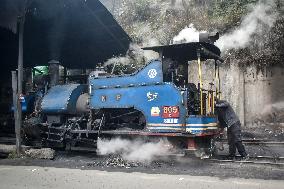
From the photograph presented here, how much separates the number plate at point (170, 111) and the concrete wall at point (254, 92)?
6956 mm

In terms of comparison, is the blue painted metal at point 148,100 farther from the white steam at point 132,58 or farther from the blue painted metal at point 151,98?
→ the white steam at point 132,58

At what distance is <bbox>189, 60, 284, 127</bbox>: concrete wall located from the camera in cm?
1462

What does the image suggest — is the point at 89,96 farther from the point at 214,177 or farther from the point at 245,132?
the point at 245,132

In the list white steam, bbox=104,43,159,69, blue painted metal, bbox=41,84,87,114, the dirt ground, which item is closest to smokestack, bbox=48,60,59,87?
blue painted metal, bbox=41,84,87,114

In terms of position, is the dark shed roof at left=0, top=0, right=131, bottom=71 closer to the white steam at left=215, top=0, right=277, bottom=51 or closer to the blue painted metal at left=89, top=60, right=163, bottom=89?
the blue painted metal at left=89, top=60, right=163, bottom=89

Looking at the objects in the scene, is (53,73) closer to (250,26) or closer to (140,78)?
(140,78)

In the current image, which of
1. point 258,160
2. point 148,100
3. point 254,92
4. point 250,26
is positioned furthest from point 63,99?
point 250,26

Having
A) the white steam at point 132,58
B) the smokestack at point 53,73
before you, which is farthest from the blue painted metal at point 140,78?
the white steam at point 132,58

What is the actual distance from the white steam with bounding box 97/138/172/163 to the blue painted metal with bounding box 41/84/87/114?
179cm

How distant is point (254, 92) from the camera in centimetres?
1507

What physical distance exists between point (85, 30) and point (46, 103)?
524cm

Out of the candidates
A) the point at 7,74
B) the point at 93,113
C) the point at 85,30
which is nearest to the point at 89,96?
the point at 93,113

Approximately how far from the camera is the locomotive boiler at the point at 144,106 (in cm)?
859

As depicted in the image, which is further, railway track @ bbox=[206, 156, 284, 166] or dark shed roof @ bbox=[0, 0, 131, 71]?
dark shed roof @ bbox=[0, 0, 131, 71]
